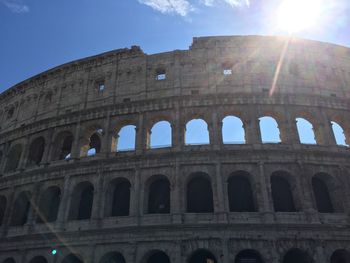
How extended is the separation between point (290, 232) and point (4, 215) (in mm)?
17829

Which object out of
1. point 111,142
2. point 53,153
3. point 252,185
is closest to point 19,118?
point 53,153

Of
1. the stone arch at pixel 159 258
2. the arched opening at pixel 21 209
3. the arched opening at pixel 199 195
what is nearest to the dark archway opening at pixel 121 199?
the stone arch at pixel 159 258

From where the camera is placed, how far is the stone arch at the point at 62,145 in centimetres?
2302

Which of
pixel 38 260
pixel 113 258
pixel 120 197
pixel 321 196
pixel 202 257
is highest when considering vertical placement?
pixel 120 197

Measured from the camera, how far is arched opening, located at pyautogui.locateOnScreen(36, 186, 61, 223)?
2070 centimetres

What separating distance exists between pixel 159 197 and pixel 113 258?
4.26 m

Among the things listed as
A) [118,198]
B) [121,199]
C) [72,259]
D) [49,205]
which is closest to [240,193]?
[121,199]

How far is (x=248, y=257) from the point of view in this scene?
17.2m

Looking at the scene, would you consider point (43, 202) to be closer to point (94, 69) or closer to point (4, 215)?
point (4, 215)

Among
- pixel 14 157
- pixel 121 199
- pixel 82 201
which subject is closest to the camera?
pixel 121 199

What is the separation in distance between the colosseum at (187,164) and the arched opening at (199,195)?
8cm

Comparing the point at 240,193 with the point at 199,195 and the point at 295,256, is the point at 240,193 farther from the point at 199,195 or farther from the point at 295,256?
the point at 295,256

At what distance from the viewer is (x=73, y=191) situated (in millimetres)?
20266

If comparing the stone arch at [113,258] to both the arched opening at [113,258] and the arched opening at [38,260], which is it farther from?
the arched opening at [38,260]
